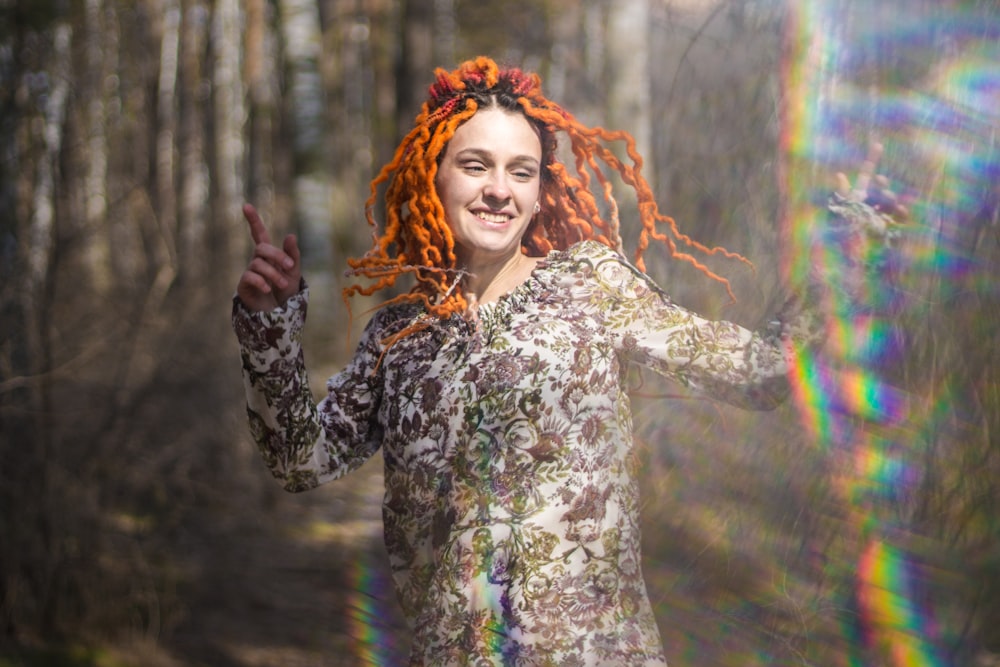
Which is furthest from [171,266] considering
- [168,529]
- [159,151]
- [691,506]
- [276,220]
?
[159,151]

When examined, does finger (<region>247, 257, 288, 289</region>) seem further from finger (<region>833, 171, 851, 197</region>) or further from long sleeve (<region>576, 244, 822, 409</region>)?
finger (<region>833, 171, 851, 197</region>)

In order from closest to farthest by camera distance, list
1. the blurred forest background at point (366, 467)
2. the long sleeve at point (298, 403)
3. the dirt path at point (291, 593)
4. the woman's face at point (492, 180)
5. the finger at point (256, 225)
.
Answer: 1. the finger at point (256, 225)
2. the long sleeve at point (298, 403)
3. the woman's face at point (492, 180)
4. the blurred forest background at point (366, 467)
5. the dirt path at point (291, 593)

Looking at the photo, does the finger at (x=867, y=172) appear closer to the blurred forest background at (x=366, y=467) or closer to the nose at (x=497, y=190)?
the blurred forest background at (x=366, y=467)

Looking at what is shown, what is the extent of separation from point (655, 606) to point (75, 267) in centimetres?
353

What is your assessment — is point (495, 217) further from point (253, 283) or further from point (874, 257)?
point (874, 257)

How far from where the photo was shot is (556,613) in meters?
2.01

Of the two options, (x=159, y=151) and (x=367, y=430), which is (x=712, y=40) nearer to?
(x=367, y=430)

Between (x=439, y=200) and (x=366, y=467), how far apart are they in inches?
272

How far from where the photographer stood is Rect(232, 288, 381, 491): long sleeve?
2.09m

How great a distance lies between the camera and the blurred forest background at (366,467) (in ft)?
7.61

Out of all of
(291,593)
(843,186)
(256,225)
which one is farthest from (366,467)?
(843,186)

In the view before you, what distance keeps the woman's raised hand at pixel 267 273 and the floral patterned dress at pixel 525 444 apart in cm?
3

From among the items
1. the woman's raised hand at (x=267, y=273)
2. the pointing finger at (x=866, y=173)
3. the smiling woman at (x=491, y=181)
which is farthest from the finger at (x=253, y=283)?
the pointing finger at (x=866, y=173)

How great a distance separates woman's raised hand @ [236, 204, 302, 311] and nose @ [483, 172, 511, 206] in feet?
1.37
